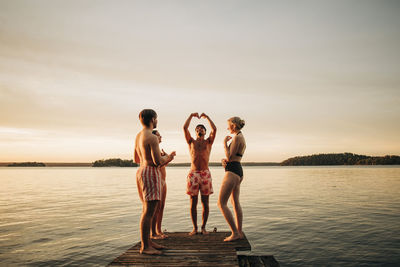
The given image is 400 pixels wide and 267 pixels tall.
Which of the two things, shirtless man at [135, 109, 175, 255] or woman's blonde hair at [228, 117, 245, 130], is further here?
woman's blonde hair at [228, 117, 245, 130]

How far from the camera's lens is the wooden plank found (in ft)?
16.8

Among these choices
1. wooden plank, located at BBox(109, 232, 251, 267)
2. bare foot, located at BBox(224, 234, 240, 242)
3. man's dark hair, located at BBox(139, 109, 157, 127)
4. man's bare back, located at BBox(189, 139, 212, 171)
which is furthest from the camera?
man's bare back, located at BBox(189, 139, 212, 171)

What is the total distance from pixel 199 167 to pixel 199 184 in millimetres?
466

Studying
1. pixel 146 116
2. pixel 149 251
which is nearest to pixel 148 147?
pixel 146 116

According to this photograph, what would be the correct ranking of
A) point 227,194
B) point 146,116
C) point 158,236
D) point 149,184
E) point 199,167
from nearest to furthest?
point 149,184 < point 146,116 < point 227,194 < point 158,236 < point 199,167

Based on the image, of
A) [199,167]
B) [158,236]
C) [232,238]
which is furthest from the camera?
[199,167]

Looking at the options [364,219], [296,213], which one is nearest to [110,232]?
[296,213]

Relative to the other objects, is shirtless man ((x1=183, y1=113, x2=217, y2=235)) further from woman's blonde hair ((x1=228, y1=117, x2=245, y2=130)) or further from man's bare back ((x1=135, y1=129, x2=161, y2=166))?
man's bare back ((x1=135, y1=129, x2=161, y2=166))

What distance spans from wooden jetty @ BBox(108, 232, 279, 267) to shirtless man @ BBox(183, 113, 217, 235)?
0.60 m

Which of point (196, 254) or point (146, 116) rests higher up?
point (146, 116)

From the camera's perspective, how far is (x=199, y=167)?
7332 mm

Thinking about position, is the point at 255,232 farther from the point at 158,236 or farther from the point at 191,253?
the point at 191,253

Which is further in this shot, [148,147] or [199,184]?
[199,184]

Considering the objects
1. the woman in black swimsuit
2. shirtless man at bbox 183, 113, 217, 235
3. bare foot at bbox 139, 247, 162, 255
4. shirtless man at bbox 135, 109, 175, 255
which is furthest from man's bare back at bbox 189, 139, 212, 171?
bare foot at bbox 139, 247, 162, 255
